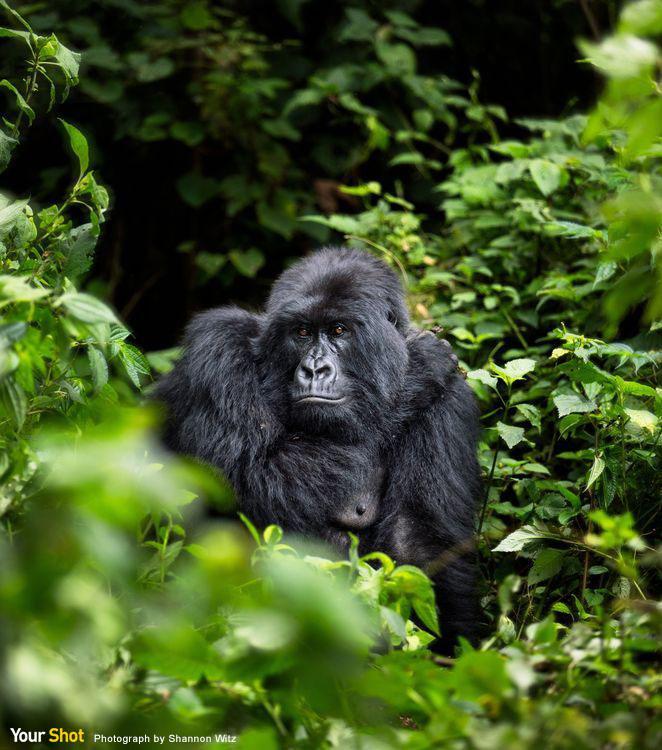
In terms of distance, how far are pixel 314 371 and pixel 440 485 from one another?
2.23 ft

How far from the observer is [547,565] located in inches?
133

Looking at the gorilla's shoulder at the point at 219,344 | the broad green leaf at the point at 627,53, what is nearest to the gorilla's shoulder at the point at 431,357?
the gorilla's shoulder at the point at 219,344

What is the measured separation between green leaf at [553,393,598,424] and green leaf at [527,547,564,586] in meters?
0.52

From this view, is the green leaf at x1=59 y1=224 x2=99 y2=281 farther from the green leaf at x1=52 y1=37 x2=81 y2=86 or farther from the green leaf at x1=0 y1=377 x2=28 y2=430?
the green leaf at x1=0 y1=377 x2=28 y2=430

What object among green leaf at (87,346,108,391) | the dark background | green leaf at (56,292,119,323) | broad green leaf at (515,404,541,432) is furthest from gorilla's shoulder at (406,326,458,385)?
the dark background

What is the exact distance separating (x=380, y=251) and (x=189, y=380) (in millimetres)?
1850

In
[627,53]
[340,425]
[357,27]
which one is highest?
[357,27]

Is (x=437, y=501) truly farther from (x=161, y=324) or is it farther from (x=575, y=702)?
(x=161, y=324)

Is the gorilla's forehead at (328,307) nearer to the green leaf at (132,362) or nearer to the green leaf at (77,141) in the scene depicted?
the green leaf at (132,362)

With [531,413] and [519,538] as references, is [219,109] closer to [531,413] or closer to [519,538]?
[531,413]

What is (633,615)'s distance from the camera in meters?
1.88

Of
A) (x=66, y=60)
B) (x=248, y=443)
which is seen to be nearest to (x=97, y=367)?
(x=66, y=60)

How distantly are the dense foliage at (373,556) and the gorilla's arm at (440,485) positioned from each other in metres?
0.19

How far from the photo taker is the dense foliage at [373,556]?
1.32 m
